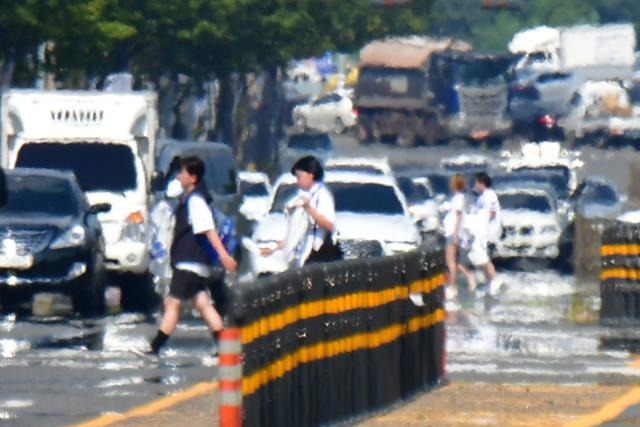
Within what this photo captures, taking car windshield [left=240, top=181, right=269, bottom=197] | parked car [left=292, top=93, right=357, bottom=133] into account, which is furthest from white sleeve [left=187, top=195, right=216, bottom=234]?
parked car [left=292, top=93, right=357, bottom=133]

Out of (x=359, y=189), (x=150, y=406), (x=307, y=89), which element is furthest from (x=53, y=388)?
(x=307, y=89)

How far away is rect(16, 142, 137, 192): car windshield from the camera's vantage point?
98.7ft

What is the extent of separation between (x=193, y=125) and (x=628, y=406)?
56.4 meters

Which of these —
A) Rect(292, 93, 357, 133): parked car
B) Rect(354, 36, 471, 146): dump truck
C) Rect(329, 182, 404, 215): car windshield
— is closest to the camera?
Rect(329, 182, 404, 215): car windshield

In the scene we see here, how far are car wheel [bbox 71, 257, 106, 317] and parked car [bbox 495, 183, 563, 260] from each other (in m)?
15.6

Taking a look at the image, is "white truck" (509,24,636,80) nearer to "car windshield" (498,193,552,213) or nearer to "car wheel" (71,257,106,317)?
"car windshield" (498,193,552,213)

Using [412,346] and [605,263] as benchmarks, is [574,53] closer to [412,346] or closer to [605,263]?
[605,263]

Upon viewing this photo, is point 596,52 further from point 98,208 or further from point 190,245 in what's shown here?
point 190,245

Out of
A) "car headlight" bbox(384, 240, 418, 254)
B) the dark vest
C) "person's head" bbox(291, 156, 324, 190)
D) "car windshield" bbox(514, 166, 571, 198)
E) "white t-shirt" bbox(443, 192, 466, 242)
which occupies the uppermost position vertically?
"person's head" bbox(291, 156, 324, 190)

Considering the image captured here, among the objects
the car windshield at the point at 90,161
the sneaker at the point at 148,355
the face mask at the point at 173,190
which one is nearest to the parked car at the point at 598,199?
the car windshield at the point at 90,161

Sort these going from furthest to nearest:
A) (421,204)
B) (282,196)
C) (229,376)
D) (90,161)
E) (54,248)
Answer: (421,204)
(282,196)
(90,161)
(54,248)
(229,376)

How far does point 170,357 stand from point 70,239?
6089 millimetres

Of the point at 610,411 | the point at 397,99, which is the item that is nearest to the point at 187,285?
the point at 610,411

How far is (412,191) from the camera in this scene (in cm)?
4650
